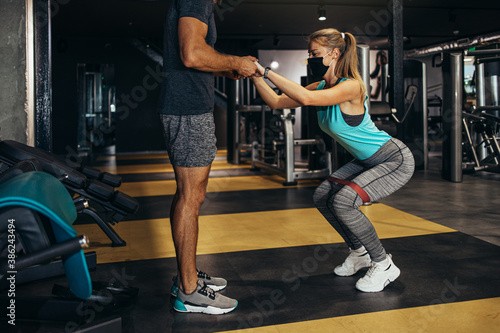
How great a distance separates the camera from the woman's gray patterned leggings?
227cm

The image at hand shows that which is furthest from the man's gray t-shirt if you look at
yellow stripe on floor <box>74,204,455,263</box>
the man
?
yellow stripe on floor <box>74,204,455,263</box>

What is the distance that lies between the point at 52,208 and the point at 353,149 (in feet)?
5.28

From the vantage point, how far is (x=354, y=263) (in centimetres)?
249

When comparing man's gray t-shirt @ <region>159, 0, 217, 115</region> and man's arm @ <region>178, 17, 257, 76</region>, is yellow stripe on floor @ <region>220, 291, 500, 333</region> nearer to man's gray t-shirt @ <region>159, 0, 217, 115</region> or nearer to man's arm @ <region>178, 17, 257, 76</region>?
man's gray t-shirt @ <region>159, 0, 217, 115</region>

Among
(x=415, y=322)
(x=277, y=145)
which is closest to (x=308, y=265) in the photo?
(x=415, y=322)

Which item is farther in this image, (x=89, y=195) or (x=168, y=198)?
(x=168, y=198)

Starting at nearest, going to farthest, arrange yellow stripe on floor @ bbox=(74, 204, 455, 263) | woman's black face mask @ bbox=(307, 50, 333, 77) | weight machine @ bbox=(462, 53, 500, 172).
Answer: woman's black face mask @ bbox=(307, 50, 333, 77)
yellow stripe on floor @ bbox=(74, 204, 455, 263)
weight machine @ bbox=(462, 53, 500, 172)

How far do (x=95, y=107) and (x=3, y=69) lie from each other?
28.5 feet

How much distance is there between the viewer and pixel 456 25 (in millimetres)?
11062

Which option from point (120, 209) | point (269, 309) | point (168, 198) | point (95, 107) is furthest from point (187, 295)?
point (95, 107)

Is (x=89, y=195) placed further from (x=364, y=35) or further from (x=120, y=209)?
(x=364, y=35)

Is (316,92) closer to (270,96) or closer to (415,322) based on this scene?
(270,96)

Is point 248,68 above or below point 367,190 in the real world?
above

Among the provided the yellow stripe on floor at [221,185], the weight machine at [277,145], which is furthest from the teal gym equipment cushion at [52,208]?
the weight machine at [277,145]
